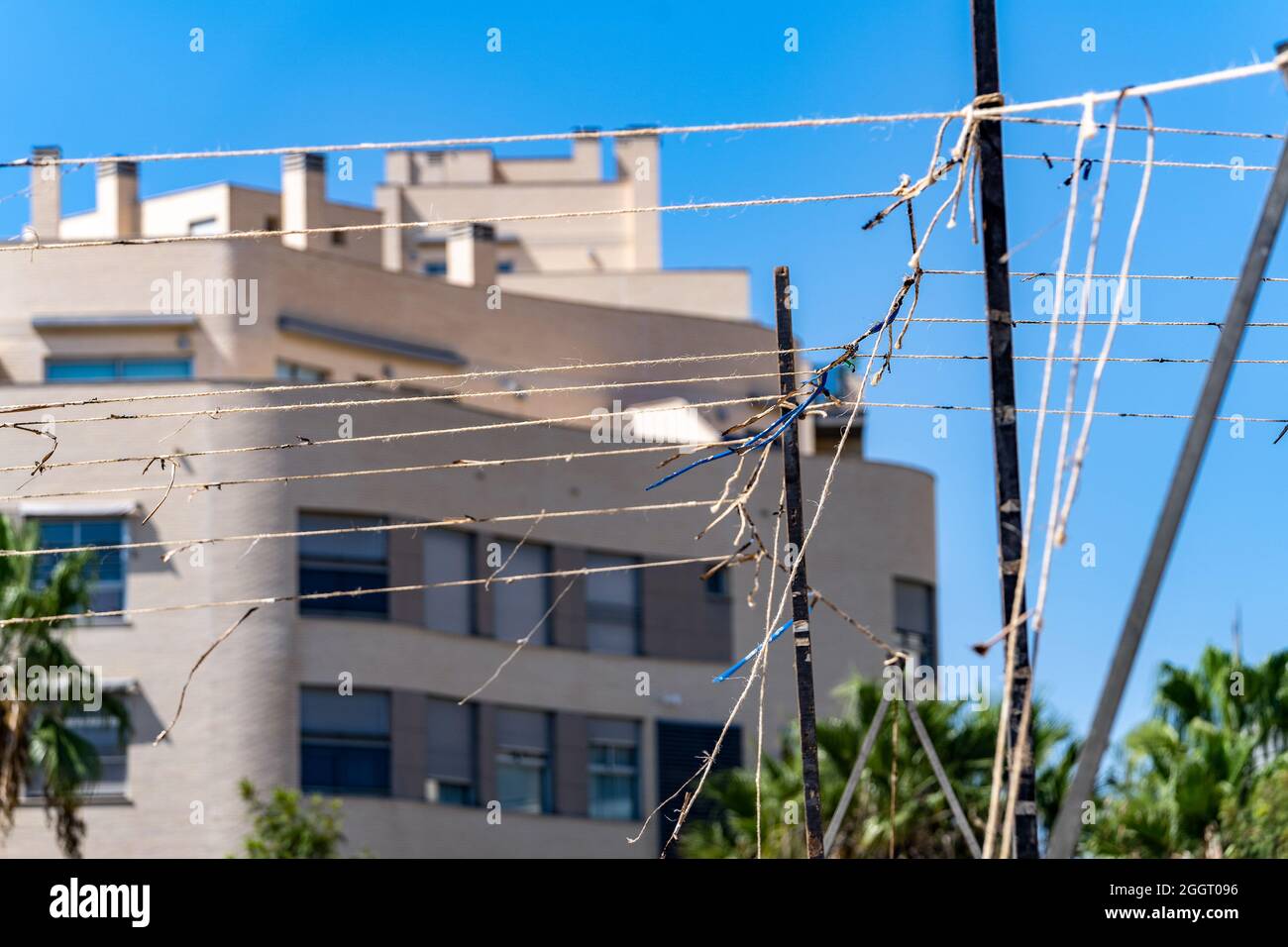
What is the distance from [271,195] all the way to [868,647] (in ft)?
65.6

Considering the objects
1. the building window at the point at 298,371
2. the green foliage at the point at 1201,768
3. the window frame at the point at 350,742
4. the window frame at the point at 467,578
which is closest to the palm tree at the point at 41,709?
the window frame at the point at 350,742

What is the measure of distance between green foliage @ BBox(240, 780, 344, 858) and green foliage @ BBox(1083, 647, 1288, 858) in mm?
11640

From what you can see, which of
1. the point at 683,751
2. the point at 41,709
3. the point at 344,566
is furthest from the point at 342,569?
the point at 683,751

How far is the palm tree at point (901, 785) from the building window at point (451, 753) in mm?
5722

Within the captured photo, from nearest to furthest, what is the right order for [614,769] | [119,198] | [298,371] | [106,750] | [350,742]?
[106,750] < [350,742] < [614,769] < [298,371] < [119,198]

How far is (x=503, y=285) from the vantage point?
56531mm

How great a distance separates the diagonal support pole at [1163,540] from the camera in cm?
1021

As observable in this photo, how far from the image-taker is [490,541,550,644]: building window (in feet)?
129

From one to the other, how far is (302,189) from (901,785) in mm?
22648

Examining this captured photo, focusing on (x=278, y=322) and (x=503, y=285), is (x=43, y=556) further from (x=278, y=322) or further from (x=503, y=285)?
(x=503, y=285)

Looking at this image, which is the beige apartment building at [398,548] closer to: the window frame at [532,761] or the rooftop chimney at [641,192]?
the window frame at [532,761]

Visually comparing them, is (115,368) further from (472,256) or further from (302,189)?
(472,256)

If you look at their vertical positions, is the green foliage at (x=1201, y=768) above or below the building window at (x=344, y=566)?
below

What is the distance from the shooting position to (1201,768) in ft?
101
